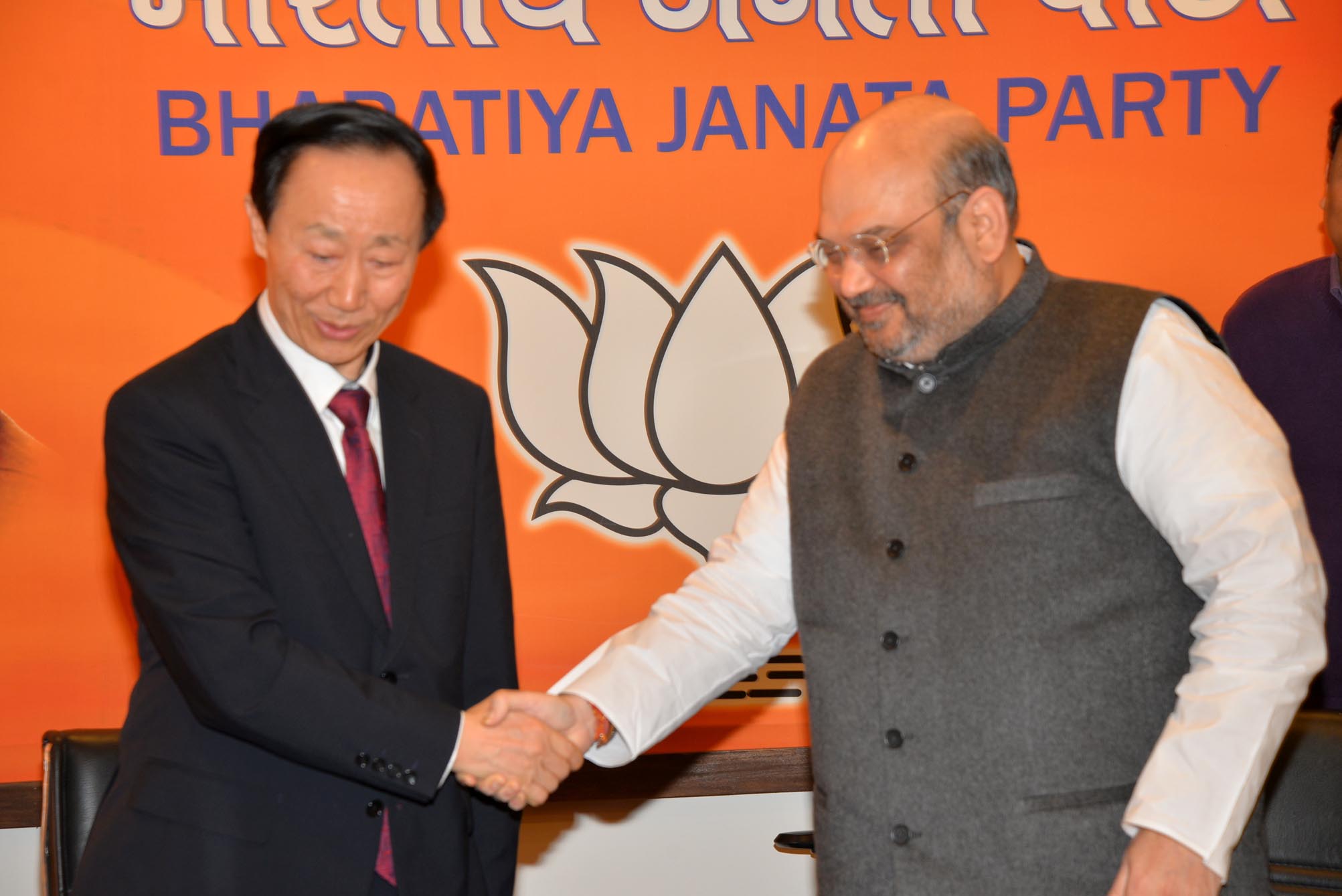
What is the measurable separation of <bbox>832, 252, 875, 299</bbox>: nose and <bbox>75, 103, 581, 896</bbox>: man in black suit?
656 millimetres

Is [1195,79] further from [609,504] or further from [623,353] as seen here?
[609,504]

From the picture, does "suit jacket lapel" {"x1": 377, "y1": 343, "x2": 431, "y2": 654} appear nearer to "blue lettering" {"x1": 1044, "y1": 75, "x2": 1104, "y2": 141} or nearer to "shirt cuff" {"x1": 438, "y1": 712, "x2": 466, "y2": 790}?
"shirt cuff" {"x1": 438, "y1": 712, "x2": 466, "y2": 790}

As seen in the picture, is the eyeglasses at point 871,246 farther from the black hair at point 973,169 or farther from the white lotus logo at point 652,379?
the white lotus logo at point 652,379

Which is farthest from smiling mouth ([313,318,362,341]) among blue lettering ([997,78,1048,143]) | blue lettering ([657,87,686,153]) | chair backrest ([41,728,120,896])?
blue lettering ([997,78,1048,143])

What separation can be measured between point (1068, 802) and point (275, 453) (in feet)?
3.90

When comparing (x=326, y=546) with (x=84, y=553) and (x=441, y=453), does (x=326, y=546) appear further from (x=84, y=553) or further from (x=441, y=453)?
(x=84, y=553)

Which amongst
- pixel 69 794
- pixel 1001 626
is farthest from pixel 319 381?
pixel 1001 626

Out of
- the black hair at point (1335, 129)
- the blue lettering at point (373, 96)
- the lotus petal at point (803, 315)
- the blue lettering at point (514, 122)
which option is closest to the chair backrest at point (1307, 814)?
the black hair at point (1335, 129)

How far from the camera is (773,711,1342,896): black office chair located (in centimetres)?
212

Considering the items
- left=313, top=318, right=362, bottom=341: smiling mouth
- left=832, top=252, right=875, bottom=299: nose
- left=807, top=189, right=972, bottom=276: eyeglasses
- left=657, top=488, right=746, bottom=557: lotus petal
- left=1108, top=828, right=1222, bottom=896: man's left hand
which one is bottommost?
left=1108, top=828, right=1222, bottom=896: man's left hand

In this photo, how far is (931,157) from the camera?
6.22 feet

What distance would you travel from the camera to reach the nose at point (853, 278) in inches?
75.7

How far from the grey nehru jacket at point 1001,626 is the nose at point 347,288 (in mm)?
774

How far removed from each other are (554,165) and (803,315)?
2.33 ft
